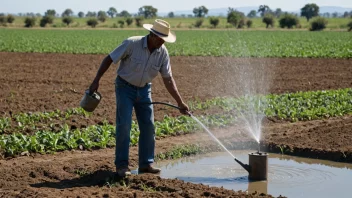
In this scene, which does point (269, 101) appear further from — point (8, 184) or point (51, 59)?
point (51, 59)

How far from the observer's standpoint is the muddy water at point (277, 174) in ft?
25.5

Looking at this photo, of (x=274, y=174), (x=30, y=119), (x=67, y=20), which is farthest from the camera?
(x=67, y=20)

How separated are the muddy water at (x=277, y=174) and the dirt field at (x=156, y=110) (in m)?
0.49

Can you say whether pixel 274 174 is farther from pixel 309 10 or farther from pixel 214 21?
pixel 309 10

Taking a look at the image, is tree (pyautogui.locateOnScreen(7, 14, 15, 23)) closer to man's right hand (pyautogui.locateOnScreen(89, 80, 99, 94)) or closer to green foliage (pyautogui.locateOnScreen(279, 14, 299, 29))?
green foliage (pyautogui.locateOnScreen(279, 14, 299, 29))

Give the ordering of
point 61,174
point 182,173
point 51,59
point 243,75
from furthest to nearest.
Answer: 1. point 51,59
2. point 243,75
3. point 182,173
4. point 61,174

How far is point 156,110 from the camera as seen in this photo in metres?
13.2

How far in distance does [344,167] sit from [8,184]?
4.57 m

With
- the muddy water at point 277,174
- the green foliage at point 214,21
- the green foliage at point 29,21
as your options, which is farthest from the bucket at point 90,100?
the green foliage at point 214,21

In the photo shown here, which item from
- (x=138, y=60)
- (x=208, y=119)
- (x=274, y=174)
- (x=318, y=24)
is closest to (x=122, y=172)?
(x=138, y=60)

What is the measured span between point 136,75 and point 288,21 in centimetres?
8996

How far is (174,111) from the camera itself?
13.2 meters

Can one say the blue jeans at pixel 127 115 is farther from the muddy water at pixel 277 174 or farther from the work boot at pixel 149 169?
the muddy water at pixel 277 174

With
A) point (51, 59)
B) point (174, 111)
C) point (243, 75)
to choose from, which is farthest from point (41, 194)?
point (51, 59)
